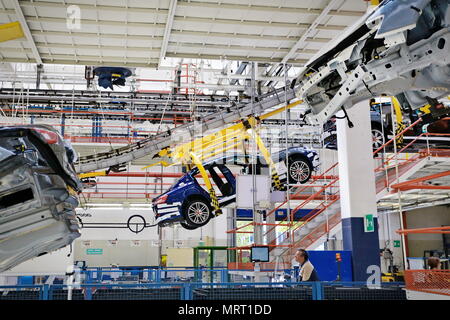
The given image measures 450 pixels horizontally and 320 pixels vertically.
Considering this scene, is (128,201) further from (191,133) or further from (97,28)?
(97,28)

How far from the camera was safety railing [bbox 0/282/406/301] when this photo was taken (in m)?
6.53

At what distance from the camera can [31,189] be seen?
208 inches

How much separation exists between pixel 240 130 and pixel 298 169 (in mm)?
1862

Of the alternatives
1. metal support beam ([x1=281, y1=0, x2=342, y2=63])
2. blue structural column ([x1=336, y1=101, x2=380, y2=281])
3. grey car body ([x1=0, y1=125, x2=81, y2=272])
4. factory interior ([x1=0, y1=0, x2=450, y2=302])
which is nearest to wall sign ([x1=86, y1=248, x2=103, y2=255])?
factory interior ([x1=0, y1=0, x2=450, y2=302])

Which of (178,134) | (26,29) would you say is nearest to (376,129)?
(178,134)

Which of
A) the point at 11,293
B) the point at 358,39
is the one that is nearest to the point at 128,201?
the point at 11,293

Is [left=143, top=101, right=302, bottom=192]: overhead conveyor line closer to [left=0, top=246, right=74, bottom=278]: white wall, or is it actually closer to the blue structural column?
the blue structural column

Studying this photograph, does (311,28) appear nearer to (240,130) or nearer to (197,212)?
(240,130)

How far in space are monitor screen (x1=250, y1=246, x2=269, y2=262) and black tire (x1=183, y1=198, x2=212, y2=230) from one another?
284 centimetres

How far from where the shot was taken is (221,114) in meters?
12.5

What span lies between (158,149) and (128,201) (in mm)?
7121

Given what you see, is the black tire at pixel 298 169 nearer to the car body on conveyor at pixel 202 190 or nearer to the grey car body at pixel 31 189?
the car body on conveyor at pixel 202 190

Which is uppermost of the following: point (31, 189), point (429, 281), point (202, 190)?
point (202, 190)

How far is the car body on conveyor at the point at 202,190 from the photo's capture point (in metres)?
11.9
